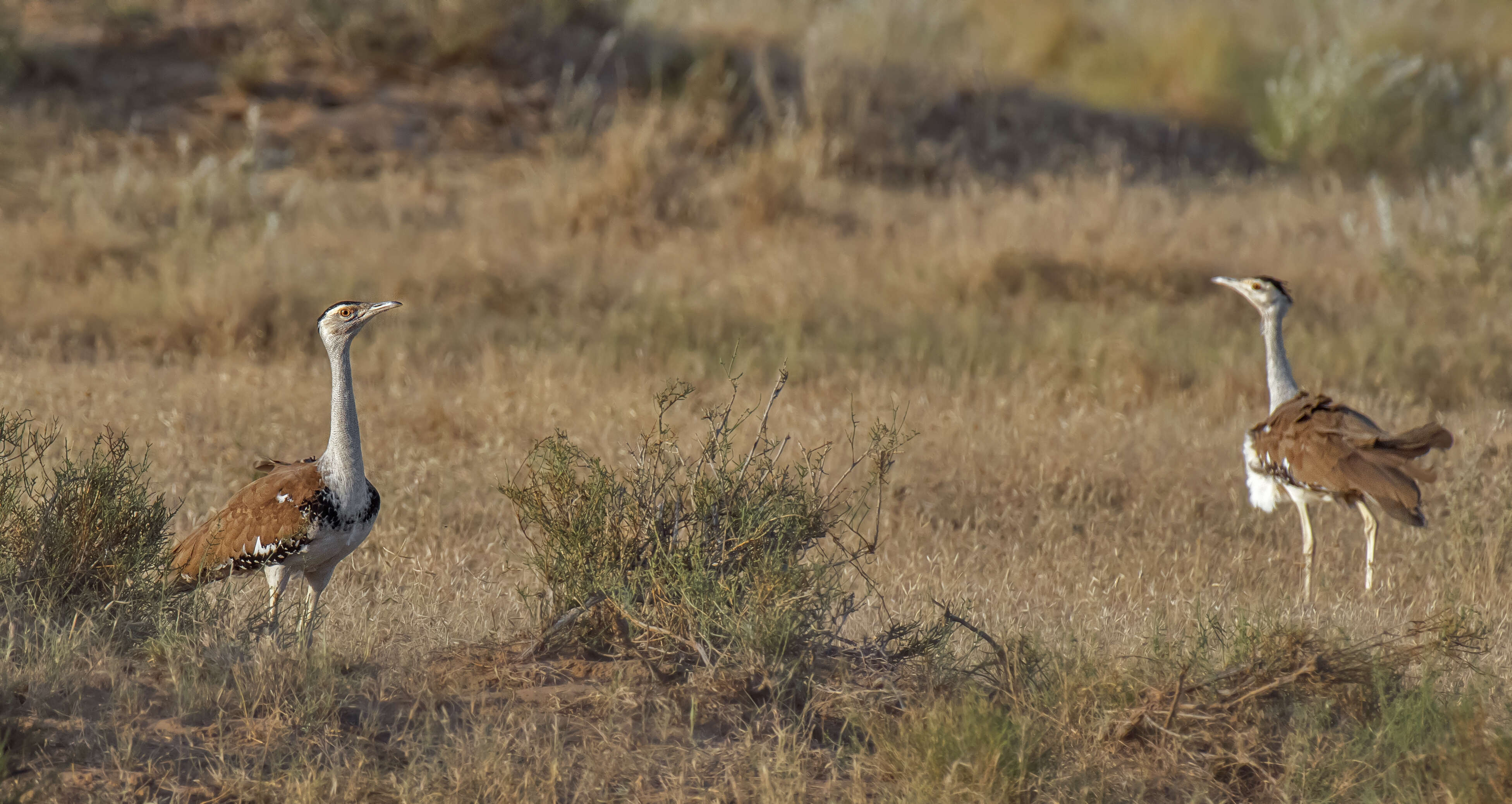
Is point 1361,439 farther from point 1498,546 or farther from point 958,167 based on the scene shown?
point 958,167

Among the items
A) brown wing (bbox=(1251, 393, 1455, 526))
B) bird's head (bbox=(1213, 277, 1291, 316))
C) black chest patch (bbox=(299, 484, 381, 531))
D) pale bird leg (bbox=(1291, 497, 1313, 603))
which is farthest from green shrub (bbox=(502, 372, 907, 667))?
bird's head (bbox=(1213, 277, 1291, 316))

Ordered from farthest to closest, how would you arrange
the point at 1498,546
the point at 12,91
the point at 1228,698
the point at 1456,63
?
the point at 1456,63, the point at 12,91, the point at 1498,546, the point at 1228,698

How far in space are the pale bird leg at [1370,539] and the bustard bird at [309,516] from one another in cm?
433

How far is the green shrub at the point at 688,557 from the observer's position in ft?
14.6

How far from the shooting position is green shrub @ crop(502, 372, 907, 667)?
446 centimetres

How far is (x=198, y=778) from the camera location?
3811 millimetres

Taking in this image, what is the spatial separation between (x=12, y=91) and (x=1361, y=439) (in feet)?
43.5

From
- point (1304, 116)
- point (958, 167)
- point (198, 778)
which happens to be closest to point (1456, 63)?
point (1304, 116)

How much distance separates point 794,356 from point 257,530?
16.6 ft

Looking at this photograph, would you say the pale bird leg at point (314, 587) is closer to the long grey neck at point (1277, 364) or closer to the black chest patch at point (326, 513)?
the black chest patch at point (326, 513)

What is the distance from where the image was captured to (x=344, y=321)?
203 inches

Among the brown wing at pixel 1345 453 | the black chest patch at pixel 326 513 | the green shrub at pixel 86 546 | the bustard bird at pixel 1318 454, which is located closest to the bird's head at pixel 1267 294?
the bustard bird at pixel 1318 454

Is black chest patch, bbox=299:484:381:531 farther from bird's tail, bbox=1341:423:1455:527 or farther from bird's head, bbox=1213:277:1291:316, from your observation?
bird's head, bbox=1213:277:1291:316

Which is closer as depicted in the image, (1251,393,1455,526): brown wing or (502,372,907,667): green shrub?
(502,372,907,667): green shrub
